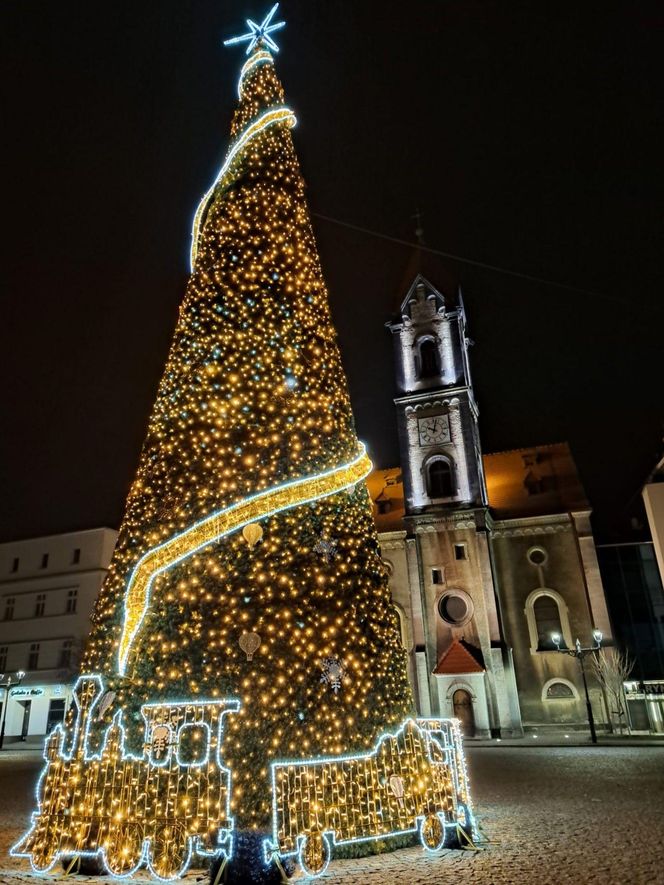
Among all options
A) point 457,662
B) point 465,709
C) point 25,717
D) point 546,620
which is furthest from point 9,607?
point 546,620

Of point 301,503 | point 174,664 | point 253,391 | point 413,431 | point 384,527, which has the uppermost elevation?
point 413,431

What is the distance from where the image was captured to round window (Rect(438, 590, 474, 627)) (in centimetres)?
2856

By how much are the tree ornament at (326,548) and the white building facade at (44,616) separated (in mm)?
34758

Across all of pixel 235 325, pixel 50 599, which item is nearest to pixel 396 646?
pixel 235 325

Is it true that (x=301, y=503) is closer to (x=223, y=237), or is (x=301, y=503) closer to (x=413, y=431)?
(x=223, y=237)

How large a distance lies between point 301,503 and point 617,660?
25.6 m

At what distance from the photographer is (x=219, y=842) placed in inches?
197

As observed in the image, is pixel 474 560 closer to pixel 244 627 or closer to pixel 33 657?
pixel 244 627

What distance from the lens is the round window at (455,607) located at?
28.6 metres

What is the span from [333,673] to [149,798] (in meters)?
1.88

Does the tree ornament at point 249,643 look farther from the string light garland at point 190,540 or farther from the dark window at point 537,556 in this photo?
the dark window at point 537,556

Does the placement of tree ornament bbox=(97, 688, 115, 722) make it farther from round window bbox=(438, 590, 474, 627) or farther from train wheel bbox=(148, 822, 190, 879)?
round window bbox=(438, 590, 474, 627)

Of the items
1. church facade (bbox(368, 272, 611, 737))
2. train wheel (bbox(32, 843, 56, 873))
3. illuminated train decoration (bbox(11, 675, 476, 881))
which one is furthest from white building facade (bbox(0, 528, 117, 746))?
illuminated train decoration (bbox(11, 675, 476, 881))

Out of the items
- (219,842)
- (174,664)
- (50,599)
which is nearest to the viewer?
(219,842)
